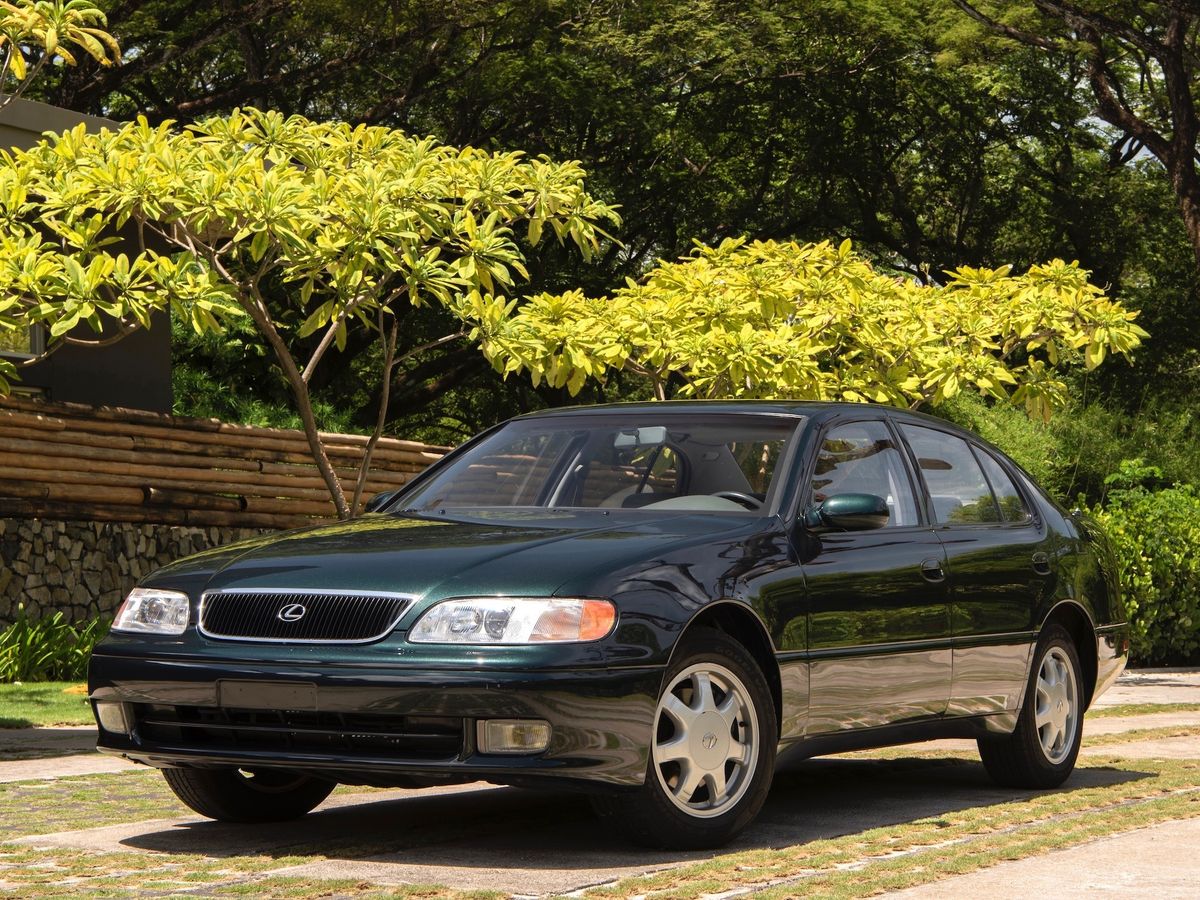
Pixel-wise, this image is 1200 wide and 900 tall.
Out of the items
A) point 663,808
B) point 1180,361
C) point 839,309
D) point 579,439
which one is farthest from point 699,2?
point 663,808

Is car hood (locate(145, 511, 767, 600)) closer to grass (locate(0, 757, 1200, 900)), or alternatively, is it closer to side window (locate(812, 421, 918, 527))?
side window (locate(812, 421, 918, 527))

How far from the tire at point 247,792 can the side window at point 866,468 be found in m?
2.22

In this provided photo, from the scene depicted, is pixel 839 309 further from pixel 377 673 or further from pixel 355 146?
pixel 377 673

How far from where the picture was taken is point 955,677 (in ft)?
25.3

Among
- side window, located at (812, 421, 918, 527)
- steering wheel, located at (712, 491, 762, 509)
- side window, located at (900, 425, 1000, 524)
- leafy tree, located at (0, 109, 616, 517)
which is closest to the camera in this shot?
steering wheel, located at (712, 491, 762, 509)

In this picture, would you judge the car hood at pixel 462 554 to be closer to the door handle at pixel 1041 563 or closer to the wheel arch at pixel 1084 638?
the door handle at pixel 1041 563

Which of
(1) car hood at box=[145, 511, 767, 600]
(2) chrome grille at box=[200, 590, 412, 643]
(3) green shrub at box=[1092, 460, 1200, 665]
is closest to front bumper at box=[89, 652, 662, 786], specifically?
(2) chrome grille at box=[200, 590, 412, 643]

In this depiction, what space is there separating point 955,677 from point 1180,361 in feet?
87.9

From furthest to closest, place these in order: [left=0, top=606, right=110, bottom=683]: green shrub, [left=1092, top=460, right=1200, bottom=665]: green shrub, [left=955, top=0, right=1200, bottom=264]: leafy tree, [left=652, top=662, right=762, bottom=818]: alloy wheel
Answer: [left=955, top=0, right=1200, bottom=264]: leafy tree
[left=1092, top=460, right=1200, bottom=665]: green shrub
[left=0, top=606, right=110, bottom=683]: green shrub
[left=652, top=662, right=762, bottom=818]: alloy wheel

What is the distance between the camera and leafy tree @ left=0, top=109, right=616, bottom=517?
1143 cm

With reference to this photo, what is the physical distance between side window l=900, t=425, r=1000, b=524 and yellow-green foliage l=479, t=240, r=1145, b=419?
17.5 ft

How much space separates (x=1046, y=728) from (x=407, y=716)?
363cm

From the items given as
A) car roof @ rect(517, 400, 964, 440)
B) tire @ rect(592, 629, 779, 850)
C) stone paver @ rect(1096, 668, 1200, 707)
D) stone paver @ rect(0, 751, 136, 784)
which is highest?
car roof @ rect(517, 400, 964, 440)

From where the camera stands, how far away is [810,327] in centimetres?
1477
